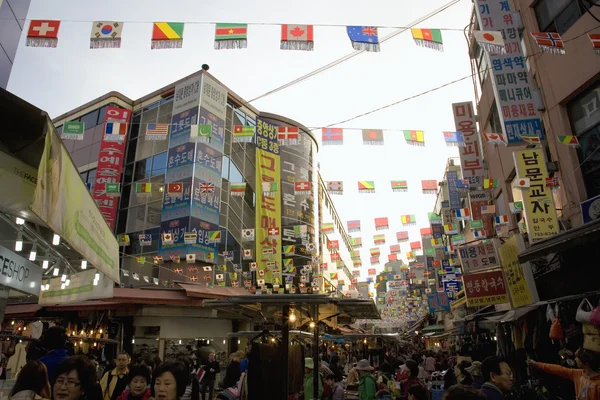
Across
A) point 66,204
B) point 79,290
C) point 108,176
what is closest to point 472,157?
point 79,290

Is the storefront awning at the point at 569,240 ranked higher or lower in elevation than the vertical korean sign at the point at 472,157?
lower

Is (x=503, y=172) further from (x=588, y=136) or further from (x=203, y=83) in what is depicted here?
(x=203, y=83)

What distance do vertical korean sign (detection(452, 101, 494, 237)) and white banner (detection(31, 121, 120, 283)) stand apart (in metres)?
15.3

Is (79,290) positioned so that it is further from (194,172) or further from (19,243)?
(194,172)

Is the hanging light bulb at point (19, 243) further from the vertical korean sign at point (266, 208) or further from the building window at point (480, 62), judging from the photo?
the vertical korean sign at point (266, 208)

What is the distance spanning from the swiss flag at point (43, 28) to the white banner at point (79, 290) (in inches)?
232

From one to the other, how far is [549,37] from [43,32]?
12.4m

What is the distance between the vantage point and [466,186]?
18.7 metres

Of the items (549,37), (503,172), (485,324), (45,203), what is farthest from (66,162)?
(485,324)

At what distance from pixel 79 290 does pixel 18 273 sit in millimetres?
1666

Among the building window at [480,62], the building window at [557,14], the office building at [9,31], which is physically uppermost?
the building window at [480,62]

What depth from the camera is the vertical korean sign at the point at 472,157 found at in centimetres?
1752

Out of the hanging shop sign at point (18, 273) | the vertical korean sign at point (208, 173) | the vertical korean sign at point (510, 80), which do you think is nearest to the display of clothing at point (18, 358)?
the hanging shop sign at point (18, 273)

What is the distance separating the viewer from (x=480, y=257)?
1487cm
